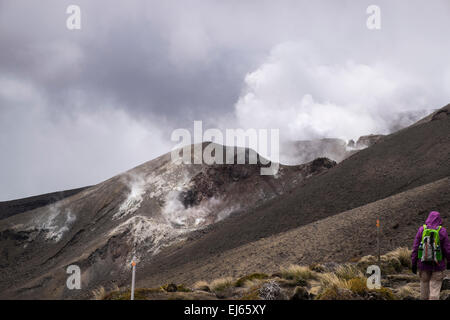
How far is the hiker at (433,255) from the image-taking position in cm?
656

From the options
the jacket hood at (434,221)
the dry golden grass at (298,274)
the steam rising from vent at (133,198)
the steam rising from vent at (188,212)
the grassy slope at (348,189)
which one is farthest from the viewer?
the steam rising from vent at (133,198)

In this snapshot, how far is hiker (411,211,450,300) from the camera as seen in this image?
6559 mm

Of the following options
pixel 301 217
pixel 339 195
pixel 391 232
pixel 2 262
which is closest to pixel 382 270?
pixel 391 232

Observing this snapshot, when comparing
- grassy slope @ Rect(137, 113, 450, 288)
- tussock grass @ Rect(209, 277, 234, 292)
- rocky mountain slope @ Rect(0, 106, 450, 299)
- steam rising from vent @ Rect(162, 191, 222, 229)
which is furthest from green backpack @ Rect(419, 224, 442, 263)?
steam rising from vent @ Rect(162, 191, 222, 229)

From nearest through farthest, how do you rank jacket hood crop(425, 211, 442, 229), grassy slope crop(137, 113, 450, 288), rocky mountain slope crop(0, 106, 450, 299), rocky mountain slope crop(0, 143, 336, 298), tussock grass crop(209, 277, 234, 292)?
jacket hood crop(425, 211, 442, 229) → tussock grass crop(209, 277, 234, 292) → rocky mountain slope crop(0, 106, 450, 299) → grassy slope crop(137, 113, 450, 288) → rocky mountain slope crop(0, 143, 336, 298)

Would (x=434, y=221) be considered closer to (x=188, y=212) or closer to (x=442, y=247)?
(x=442, y=247)

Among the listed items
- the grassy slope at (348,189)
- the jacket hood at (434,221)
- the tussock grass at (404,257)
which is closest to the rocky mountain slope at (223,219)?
the grassy slope at (348,189)

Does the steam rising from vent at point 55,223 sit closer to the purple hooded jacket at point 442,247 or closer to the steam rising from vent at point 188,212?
the steam rising from vent at point 188,212

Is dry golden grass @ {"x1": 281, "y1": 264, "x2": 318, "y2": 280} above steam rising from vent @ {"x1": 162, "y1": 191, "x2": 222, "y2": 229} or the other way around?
the other way around

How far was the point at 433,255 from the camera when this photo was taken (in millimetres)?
6559

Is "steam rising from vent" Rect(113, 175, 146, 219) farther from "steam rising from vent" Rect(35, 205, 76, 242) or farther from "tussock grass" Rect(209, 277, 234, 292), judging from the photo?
"tussock grass" Rect(209, 277, 234, 292)
